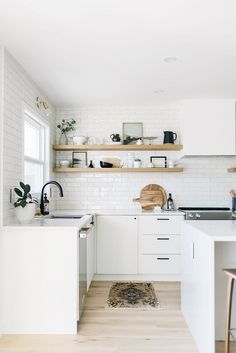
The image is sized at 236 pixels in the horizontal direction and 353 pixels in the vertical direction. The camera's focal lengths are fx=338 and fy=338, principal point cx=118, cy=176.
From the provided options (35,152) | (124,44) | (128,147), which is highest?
(124,44)

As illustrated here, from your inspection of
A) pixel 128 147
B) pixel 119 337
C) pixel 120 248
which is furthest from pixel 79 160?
pixel 119 337

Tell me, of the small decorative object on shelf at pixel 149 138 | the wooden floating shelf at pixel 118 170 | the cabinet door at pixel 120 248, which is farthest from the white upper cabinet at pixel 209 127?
the cabinet door at pixel 120 248

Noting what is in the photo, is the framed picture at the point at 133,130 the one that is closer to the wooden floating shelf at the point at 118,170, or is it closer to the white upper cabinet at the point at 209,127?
the wooden floating shelf at the point at 118,170

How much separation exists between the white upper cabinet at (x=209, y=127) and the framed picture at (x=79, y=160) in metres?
1.50

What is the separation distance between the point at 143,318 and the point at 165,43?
252cm

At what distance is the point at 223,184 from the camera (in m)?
5.08

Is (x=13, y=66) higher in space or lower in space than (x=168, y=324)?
higher

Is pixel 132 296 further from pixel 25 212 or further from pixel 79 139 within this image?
pixel 79 139

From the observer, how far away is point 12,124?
320cm

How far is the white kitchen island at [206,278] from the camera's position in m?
2.22

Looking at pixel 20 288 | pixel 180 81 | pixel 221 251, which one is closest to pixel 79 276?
pixel 20 288

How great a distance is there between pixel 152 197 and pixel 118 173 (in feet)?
2.07

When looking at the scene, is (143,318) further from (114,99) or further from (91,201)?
(114,99)

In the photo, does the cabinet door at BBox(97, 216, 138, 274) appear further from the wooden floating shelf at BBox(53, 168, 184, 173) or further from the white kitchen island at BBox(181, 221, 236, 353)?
the white kitchen island at BBox(181, 221, 236, 353)
